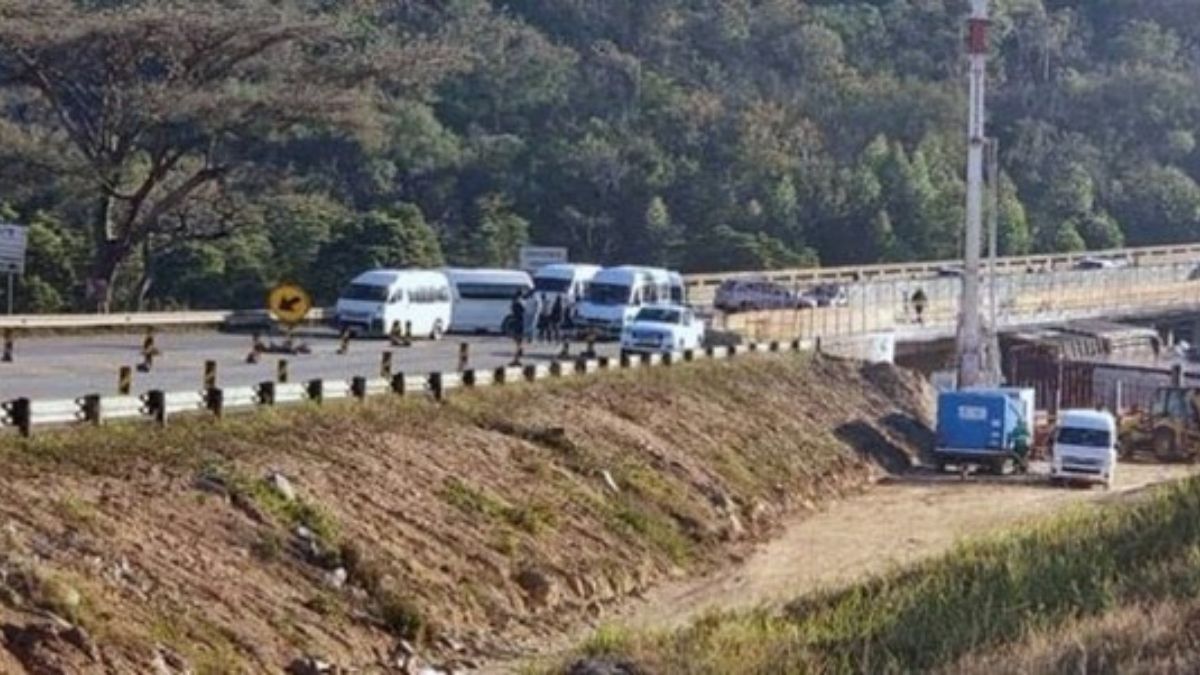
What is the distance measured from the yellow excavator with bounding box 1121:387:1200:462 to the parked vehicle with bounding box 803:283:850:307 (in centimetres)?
1234

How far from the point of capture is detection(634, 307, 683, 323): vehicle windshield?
61.3 m

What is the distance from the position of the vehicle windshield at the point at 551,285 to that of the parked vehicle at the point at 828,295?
36.5ft

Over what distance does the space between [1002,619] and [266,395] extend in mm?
15663

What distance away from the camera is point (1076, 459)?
5550 centimetres

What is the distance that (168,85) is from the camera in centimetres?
6034

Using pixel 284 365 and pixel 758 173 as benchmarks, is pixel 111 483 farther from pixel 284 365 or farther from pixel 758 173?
pixel 758 173

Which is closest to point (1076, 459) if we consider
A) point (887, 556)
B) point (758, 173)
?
point (887, 556)

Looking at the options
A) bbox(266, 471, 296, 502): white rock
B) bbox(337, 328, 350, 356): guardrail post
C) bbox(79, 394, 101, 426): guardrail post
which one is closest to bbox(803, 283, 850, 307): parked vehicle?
bbox(337, 328, 350, 356): guardrail post

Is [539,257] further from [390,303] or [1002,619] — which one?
[1002,619]

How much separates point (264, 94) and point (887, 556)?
2576 cm

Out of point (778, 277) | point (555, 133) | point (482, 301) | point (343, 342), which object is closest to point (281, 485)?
point (343, 342)

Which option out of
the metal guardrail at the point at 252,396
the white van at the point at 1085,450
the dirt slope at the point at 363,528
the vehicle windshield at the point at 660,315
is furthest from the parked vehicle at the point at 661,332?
the dirt slope at the point at 363,528

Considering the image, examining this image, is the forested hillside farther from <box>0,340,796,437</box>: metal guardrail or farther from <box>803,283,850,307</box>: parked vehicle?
<box>0,340,796,437</box>: metal guardrail

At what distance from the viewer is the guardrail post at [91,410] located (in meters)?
29.8
